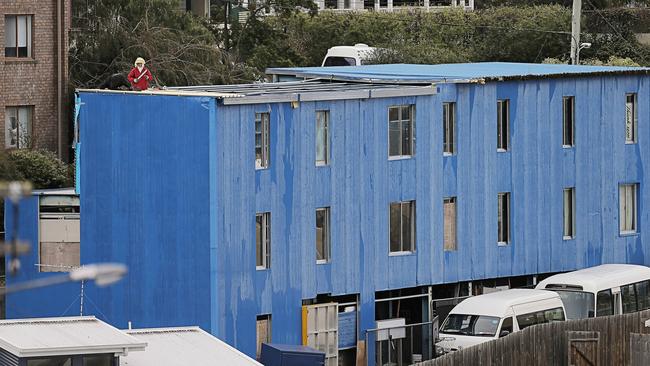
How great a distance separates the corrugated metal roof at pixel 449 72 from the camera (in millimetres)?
37625

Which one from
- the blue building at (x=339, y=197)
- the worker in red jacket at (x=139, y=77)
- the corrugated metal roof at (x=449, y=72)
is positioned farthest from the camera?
the corrugated metal roof at (x=449, y=72)

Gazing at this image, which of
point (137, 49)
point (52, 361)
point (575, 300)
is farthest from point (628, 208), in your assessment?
point (52, 361)

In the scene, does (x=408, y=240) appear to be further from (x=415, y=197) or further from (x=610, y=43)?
(x=610, y=43)

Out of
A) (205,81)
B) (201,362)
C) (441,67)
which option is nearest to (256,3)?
(205,81)

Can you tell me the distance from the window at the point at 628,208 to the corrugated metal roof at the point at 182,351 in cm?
1670

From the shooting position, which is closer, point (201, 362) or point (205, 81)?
point (201, 362)

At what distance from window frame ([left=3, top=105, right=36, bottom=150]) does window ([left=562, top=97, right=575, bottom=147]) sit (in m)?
16.4

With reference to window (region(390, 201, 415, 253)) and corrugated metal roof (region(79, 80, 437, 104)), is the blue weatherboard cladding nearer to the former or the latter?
corrugated metal roof (region(79, 80, 437, 104))

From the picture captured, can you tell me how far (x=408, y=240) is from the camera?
118ft

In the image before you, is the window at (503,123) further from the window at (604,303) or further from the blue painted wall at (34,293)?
the blue painted wall at (34,293)

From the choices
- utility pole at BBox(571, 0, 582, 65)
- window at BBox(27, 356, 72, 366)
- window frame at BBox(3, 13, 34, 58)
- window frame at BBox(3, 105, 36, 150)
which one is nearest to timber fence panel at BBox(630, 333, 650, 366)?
window at BBox(27, 356, 72, 366)

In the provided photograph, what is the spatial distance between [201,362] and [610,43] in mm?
49465

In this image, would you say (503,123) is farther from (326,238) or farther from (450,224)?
(326,238)

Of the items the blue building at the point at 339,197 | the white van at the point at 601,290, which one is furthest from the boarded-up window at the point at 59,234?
the white van at the point at 601,290
